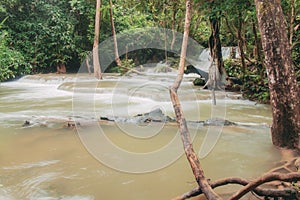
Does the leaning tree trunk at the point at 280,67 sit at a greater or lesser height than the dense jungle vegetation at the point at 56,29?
lesser

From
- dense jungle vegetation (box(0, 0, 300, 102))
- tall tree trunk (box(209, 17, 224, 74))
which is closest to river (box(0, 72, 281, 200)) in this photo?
tall tree trunk (box(209, 17, 224, 74))

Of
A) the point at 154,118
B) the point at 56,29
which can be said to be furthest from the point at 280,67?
the point at 56,29

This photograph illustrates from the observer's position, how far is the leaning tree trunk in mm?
3348

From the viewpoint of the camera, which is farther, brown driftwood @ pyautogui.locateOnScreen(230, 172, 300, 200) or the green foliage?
the green foliage

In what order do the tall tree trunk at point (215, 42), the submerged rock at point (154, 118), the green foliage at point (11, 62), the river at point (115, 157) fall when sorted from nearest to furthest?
1. the river at point (115, 157)
2. the submerged rock at point (154, 118)
3. the tall tree trunk at point (215, 42)
4. the green foliage at point (11, 62)

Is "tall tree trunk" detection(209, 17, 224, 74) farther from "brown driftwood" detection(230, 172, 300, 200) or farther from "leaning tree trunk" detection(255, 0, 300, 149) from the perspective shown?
"brown driftwood" detection(230, 172, 300, 200)

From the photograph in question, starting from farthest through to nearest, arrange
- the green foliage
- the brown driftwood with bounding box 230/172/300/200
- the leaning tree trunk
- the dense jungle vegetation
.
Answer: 1. the dense jungle vegetation
2. the green foliage
3. the leaning tree trunk
4. the brown driftwood with bounding box 230/172/300/200

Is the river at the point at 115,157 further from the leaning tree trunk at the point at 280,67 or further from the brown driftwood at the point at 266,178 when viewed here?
the brown driftwood at the point at 266,178

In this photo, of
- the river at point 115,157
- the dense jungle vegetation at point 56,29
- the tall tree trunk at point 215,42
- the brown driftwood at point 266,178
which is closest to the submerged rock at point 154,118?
the river at point 115,157

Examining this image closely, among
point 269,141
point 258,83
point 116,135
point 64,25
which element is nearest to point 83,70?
point 64,25

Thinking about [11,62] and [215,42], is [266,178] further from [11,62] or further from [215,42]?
[11,62]

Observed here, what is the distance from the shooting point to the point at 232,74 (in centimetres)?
1010

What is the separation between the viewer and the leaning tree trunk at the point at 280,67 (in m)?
3.35

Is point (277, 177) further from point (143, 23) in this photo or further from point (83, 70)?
point (143, 23)
